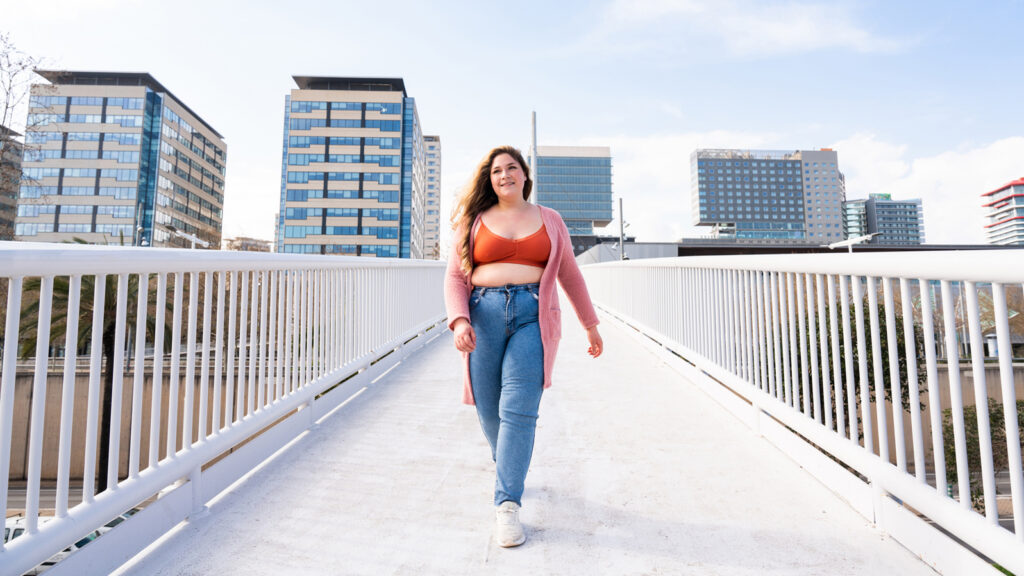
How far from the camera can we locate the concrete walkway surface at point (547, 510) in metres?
1.55

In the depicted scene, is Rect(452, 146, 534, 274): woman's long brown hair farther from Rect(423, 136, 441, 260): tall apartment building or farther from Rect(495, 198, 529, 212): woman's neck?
Rect(423, 136, 441, 260): tall apartment building

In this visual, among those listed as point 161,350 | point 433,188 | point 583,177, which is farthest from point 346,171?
point 161,350

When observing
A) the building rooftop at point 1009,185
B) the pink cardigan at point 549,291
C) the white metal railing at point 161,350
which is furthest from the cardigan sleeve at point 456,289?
the building rooftop at point 1009,185

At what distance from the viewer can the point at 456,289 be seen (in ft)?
6.04

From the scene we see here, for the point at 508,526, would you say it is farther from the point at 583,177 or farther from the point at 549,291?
the point at 583,177

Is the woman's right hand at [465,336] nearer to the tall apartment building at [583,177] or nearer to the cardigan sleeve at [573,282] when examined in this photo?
the cardigan sleeve at [573,282]

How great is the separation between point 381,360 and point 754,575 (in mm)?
3848

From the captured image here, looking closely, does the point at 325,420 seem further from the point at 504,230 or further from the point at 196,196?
the point at 196,196

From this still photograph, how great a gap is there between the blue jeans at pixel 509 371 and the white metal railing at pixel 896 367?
1280 mm

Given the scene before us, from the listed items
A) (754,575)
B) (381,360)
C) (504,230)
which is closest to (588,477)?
(754,575)

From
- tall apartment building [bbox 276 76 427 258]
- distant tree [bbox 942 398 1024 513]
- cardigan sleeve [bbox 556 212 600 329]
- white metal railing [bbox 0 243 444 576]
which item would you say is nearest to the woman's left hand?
cardigan sleeve [bbox 556 212 600 329]

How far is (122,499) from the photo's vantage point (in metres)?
1.55

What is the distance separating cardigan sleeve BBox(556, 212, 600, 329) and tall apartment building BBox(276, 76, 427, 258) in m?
61.1

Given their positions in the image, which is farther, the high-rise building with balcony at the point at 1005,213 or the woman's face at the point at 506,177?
the high-rise building with balcony at the point at 1005,213
